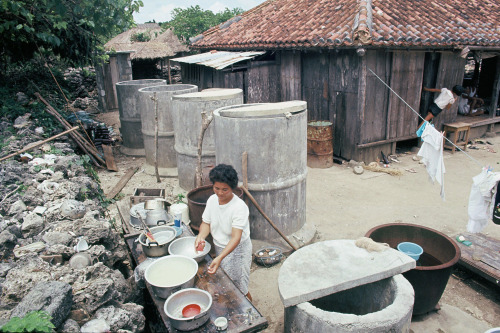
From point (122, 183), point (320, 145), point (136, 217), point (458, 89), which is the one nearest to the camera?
point (136, 217)

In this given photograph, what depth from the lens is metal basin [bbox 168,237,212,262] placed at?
10.6ft

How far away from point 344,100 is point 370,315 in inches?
275

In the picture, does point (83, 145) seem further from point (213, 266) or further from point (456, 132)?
point (456, 132)

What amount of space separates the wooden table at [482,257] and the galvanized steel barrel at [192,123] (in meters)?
4.50

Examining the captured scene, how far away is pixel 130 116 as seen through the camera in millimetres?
9695

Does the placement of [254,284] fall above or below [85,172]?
below

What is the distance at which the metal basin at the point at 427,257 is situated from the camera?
11.8ft

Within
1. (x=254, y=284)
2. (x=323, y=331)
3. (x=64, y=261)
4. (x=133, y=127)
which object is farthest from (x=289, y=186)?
(x=133, y=127)

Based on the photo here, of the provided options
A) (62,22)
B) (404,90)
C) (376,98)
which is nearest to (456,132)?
(404,90)

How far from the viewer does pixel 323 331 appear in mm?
2654

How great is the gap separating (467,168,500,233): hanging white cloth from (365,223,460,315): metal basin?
1.79ft

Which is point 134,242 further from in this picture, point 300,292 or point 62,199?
point 300,292

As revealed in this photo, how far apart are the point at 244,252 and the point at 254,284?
4.03 ft

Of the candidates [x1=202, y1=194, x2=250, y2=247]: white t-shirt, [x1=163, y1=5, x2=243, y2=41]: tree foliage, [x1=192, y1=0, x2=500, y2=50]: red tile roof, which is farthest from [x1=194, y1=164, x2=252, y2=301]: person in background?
[x1=163, y1=5, x2=243, y2=41]: tree foliage
